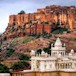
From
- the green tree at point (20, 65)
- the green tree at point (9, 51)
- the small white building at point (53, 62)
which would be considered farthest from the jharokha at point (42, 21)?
the small white building at point (53, 62)

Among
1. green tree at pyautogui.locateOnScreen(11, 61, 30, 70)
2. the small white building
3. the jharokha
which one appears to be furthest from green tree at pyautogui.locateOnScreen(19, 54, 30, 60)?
the small white building

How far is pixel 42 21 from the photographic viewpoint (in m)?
142

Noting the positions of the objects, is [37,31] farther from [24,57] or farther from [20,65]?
[20,65]

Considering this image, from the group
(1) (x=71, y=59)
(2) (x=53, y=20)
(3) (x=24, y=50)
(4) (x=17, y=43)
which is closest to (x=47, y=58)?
(1) (x=71, y=59)

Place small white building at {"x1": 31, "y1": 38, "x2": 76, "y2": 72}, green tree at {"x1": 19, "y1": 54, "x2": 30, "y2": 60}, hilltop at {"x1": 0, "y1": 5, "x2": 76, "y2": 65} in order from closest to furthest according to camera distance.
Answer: small white building at {"x1": 31, "y1": 38, "x2": 76, "y2": 72}, green tree at {"x1": 19, "y1": 54, "x2": 30, "y2": 60}, hilltop at {"x1": 0, "y1": 5, "x2": 76, "y2": 65}

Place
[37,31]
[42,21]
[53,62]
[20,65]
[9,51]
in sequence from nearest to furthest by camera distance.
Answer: [53,62] < [20,65] < [9,51] < [37,31] < [42,21]

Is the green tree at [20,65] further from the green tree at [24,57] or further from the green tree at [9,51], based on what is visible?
the green tree at [9,51]

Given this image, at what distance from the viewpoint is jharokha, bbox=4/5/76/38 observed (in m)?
137

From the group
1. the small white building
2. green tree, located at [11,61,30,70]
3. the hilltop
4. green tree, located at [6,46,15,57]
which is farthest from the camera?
the hilltop

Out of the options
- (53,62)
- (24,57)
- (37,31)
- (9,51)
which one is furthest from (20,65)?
(37,31)

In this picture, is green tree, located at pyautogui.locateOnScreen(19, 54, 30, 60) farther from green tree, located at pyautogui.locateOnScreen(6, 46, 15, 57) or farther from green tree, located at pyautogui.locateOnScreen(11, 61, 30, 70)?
green tree, located at pyautogui.locateOnScreen(11, 61, 30, 70)

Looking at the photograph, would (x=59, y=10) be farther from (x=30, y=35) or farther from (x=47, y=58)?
(x=47, y=58)

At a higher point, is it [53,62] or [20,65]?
[53,62]

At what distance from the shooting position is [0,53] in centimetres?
12006
